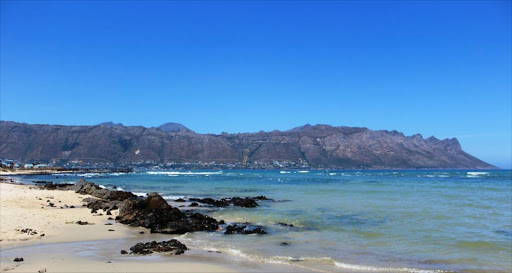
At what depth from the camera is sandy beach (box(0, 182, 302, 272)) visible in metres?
8.69

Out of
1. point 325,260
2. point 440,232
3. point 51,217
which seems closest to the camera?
point 325,260

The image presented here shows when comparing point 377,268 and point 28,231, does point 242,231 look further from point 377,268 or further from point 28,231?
point 28,231

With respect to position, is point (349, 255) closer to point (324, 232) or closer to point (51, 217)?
point (324, 232)

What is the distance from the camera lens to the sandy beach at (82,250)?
28.5ft

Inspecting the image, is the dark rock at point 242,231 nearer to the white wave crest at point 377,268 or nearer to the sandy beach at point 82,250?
the sandy beach at point 82,250

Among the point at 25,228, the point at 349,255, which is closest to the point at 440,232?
the point at 349,255

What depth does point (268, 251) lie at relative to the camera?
37.0ft

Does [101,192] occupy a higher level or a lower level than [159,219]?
lower

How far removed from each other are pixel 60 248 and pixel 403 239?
37.1 feet

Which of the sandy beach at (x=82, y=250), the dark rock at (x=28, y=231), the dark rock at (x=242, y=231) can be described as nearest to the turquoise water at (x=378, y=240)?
the dark rock at (x=242, y=231)

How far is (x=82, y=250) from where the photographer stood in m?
10.6

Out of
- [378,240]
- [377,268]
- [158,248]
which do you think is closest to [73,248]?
[158,248]

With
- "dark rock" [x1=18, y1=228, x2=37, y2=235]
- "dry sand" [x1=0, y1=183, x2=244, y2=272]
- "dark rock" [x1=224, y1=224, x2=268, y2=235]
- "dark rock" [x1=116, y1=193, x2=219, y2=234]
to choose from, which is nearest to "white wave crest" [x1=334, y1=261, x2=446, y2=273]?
"dry sand" [x1=0, y1=183, x2=244, y2=272]

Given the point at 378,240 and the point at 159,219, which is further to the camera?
the point at 159,219
